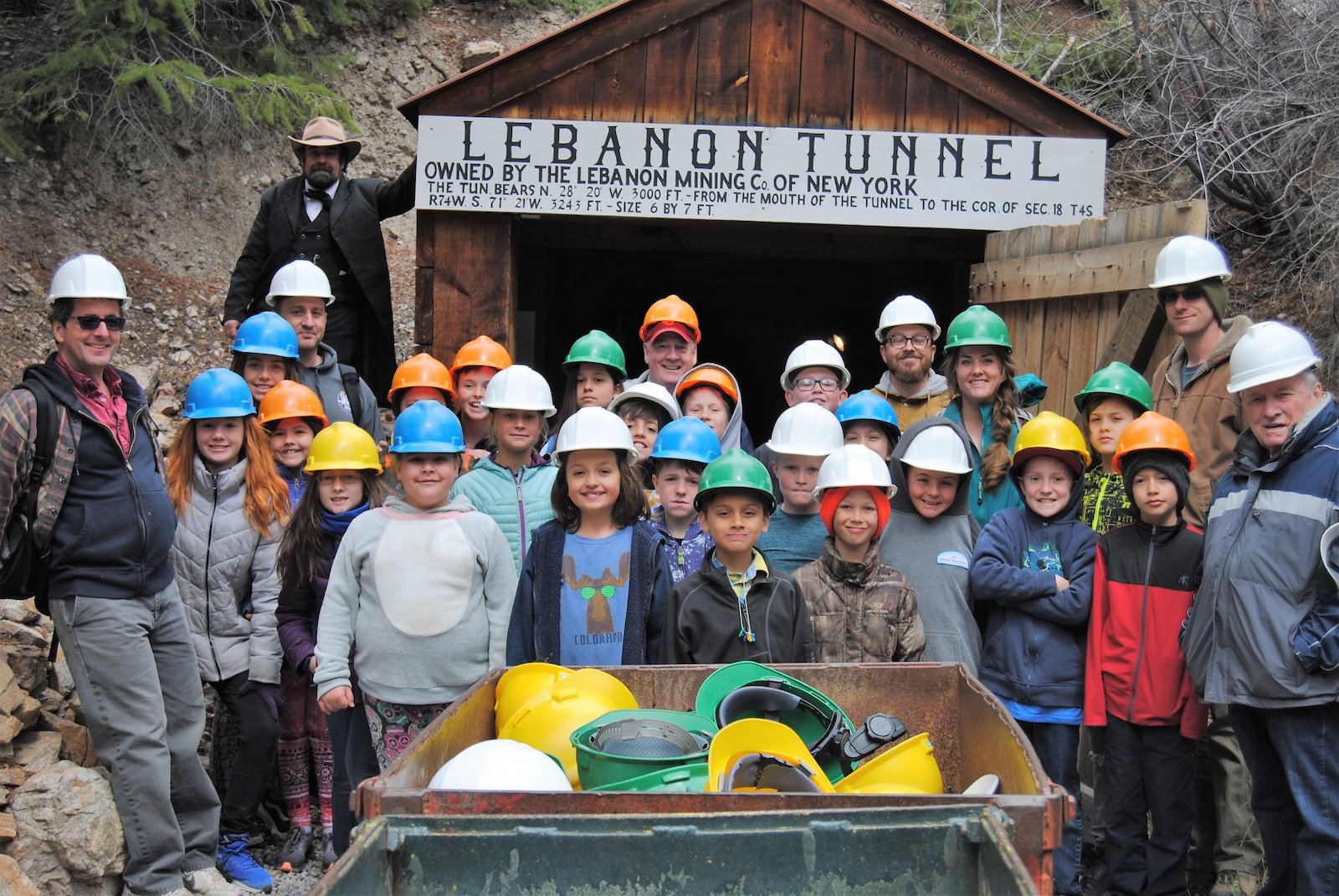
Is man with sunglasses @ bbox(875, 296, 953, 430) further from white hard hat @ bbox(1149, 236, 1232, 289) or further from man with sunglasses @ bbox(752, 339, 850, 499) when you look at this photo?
white hard hat @ bbox(1149, 236, 1232, 289)

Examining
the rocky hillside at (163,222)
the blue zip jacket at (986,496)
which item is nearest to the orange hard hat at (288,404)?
the blue zip jacket at (986,496)

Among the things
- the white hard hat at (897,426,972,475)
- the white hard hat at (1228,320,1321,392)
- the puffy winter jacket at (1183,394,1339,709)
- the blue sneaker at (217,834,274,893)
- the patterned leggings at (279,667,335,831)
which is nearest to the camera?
the puffy winter jacket at (1183,394,1339,709)

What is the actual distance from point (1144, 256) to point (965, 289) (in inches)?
130

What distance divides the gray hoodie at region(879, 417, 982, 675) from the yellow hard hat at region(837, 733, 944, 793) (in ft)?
4.32

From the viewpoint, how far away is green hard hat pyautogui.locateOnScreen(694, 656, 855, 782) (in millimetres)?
3416

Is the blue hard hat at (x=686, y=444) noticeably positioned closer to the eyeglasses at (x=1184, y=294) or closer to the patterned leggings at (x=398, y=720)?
the patterned leggings at (x=398, y=720)

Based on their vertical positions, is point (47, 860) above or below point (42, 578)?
below

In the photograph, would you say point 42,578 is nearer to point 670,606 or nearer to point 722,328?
point 670,606

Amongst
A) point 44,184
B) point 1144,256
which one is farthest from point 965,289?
point 44,184

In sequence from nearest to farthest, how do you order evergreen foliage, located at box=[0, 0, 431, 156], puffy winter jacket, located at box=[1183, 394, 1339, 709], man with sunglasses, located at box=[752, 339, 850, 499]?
puffy winter jacket, located at box=[1183, 394, 1339, 709] < man with sunglasses, located at box=[752, 339, 850, 499] < evergreen foliage, located at box=[0, 0, 431, 156]

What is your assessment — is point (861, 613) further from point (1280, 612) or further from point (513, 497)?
point (513, 497)

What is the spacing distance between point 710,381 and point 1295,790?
286 centimetres

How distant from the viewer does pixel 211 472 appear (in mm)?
5137

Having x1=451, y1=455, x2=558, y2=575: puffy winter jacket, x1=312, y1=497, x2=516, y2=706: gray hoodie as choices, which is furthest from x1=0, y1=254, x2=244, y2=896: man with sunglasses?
x1=451, y1=455, x2=558, y2=575: puffy winter jacket
